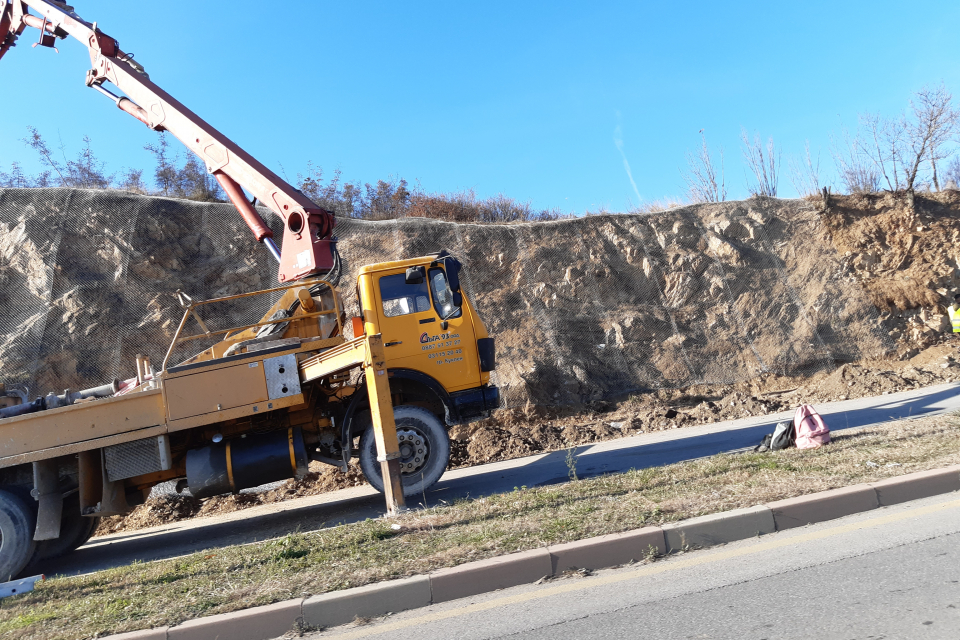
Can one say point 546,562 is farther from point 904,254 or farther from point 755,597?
point 904,254

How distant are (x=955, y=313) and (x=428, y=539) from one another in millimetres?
19292

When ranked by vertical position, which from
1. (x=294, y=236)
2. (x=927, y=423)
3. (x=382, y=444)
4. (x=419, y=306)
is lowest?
(x=927, y=423)

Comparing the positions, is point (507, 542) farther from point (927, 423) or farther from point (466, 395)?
point (927, 423)

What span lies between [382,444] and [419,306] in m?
2.41

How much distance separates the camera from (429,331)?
841 cm

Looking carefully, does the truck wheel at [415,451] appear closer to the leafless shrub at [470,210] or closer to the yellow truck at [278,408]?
the yellow truck at [278,408]

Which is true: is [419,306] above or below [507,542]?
above

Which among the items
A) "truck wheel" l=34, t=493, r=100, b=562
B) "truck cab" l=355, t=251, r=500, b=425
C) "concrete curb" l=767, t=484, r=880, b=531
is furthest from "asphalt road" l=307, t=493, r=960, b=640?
"truck wheel" l=34, t=493, r=100, b=562

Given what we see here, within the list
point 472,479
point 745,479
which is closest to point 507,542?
point 745,479

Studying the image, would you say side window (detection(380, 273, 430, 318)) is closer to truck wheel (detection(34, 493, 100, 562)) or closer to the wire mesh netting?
truck wheel (detection(34, 493, 100, 562))

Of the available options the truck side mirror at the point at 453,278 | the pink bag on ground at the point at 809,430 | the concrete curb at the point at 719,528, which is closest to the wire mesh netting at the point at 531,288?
the truck side mirror at the point at 453,278

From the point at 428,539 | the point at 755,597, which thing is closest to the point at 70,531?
the point at 428,539

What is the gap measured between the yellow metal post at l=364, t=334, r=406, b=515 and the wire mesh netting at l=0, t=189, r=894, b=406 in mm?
8844

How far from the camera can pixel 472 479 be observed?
31.6 ft
